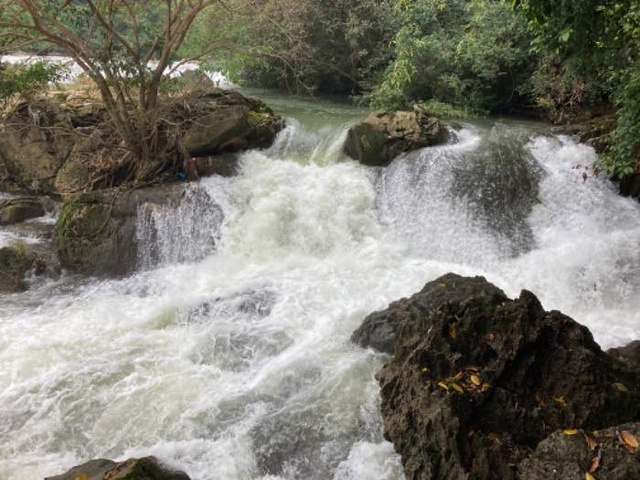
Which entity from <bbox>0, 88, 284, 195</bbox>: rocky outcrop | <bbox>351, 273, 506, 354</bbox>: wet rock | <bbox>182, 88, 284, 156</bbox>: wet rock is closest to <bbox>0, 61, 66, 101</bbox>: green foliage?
<bbox>0, 88, 284, 195</bbox>: rocky outcrop

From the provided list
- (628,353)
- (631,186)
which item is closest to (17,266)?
(628,353)

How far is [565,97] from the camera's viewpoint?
9914mm

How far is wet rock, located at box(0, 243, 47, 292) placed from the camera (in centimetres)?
780

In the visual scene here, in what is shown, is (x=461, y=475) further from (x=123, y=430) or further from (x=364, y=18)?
(x=364, y=18)

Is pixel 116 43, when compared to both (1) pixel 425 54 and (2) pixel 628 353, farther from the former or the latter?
(2) pixel 628 353

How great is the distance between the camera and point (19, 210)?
31.0 feet

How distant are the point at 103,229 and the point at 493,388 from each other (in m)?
7.06

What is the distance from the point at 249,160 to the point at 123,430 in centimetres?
583

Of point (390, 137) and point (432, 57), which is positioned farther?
point (432, 57)

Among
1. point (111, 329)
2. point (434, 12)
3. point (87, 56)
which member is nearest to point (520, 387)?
point (111, 329)

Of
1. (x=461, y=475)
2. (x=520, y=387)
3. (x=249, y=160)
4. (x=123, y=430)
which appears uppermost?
(x=249, y=160)

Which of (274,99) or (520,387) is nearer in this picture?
(520,387)

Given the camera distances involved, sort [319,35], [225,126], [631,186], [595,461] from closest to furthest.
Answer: [595,461] < [631,186] < [225,126] < [319,35]

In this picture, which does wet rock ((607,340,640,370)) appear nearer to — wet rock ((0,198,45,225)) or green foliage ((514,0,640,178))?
green foliage ((514,0,640,178))
